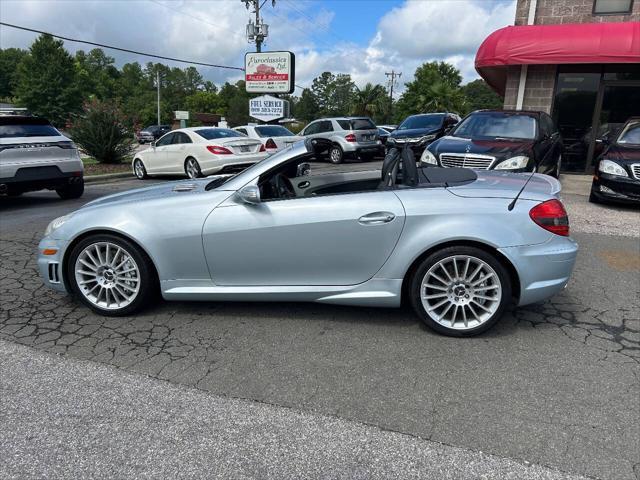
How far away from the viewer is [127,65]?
398 feet

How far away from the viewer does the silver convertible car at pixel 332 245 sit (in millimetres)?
3314

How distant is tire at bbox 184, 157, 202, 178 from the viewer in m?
12.3

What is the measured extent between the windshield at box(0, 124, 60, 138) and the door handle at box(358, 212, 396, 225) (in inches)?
284

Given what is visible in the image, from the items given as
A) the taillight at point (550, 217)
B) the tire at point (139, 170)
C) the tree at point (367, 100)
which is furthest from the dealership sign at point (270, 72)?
the tree at point (367, 100)

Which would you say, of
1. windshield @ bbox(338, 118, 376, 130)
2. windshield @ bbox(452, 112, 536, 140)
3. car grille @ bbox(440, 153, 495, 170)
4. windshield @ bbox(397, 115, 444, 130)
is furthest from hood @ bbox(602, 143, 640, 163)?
windshield @ bbox(338, 118, 376, 130)

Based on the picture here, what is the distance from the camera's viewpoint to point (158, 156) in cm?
1325

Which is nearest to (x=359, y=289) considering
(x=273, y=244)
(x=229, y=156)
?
(x=273, y=244)

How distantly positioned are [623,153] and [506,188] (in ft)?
20.1

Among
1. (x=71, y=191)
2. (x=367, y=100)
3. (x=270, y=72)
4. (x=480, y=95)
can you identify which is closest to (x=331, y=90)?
(x=480, y=95)

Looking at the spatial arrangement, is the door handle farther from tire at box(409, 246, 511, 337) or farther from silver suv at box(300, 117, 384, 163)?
silver suv at box(300, 117, 384, 163)

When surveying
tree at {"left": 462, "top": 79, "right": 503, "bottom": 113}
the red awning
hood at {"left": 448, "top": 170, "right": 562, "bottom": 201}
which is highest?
tree at {"left": 462, "top": 79, "right": 503, "bottom": 113}

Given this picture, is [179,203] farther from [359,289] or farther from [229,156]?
[229,156]

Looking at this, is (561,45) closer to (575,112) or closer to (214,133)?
(575,112)

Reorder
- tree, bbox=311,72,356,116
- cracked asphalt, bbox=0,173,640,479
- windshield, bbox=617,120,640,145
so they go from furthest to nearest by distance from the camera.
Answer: tree, bbox=311,72,356,116, windshield, bbox=617,120,640,145, cracked asphalt, bbox=0,173,640,479
